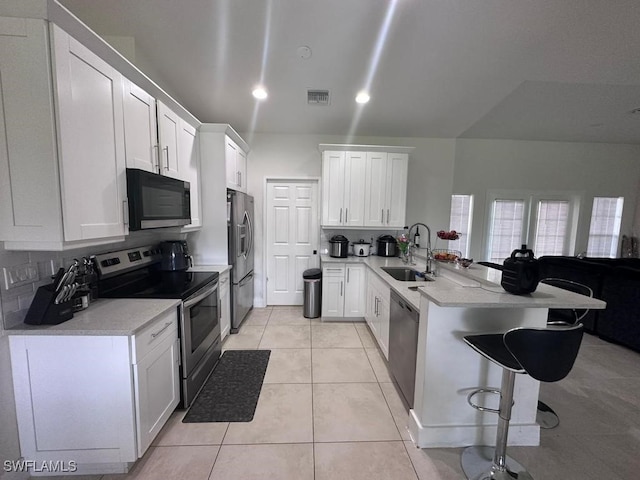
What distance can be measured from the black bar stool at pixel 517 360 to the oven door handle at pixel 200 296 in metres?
1.95

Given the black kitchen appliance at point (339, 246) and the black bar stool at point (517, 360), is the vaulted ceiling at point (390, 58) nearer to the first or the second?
the black kitchen appliance at point (339, 246)

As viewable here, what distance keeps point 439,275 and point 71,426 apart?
3039 mm

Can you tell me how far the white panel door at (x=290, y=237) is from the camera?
4.30m

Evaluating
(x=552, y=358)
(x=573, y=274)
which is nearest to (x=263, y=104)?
(x=552, y=358)

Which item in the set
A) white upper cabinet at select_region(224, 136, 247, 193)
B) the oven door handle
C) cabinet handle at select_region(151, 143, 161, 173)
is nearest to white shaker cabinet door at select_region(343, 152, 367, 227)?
white upper cabinet at select_region(224, 136, 247, 193)

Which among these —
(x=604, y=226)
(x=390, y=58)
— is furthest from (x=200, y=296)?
(x=604, y=226)

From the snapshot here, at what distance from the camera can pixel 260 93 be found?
3.31 metres

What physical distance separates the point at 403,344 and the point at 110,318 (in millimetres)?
2072

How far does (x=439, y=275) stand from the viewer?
9.13 ft

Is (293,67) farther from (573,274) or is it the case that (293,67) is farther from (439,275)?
(573,274)

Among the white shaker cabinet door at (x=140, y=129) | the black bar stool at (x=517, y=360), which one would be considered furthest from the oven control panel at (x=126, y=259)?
the black bar stool at (x=517, y=360)

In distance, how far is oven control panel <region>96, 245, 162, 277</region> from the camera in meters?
2.01

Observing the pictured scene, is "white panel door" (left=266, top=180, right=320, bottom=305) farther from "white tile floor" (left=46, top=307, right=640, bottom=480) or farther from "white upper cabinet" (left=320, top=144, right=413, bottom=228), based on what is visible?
"white tile floor" (left=46, top=307, right=640, bottom=480)

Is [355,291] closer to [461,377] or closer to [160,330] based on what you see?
[461,377]
